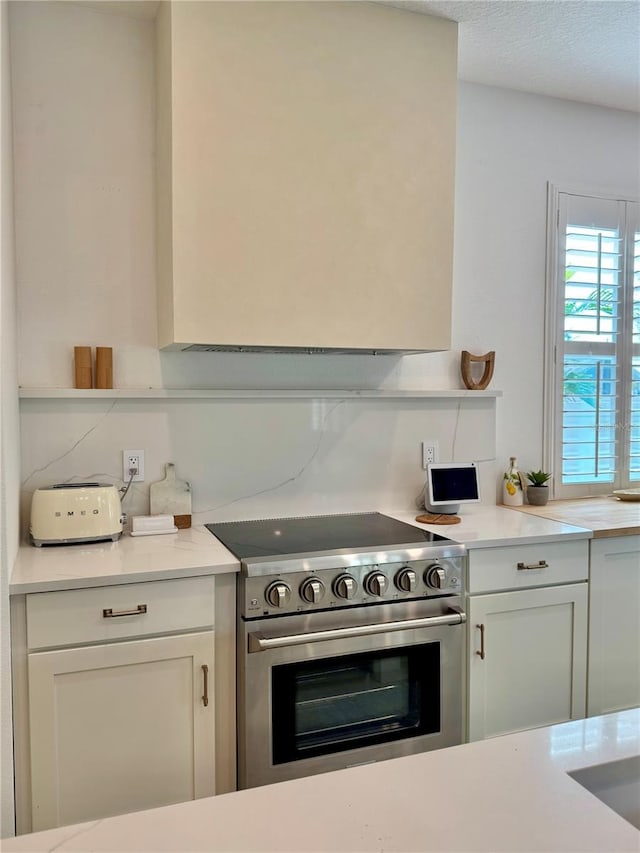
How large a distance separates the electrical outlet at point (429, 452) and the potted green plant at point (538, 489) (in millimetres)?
466

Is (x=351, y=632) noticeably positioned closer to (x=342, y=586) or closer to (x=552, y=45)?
(x=342, y=586)

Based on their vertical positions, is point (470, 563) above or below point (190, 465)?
below

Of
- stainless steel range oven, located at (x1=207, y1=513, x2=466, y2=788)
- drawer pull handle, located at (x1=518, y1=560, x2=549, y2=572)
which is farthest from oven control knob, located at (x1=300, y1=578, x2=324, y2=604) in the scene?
drawer pull handle, located at (x1=518, y1=560, x2=549, y2=572)

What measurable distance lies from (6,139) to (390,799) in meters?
2.09

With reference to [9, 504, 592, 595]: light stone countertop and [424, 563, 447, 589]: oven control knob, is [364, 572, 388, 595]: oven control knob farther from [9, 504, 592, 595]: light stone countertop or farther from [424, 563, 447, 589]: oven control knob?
[9, 504, 592, 595]: light stone countertop

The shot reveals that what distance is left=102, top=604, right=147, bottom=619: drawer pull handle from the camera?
5.83 feet

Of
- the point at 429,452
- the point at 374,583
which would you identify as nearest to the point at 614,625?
the point at 429,452

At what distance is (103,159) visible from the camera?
7.52ft

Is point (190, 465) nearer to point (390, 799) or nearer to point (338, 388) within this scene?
point (338, 388)

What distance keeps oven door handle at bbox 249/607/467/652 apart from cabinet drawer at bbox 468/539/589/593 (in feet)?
0.52

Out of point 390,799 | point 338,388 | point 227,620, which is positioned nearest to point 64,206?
point 338,388

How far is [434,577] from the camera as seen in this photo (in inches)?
82.2

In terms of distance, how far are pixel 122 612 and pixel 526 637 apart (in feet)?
4.47

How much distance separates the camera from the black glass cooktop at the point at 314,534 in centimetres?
205
